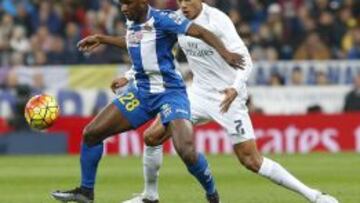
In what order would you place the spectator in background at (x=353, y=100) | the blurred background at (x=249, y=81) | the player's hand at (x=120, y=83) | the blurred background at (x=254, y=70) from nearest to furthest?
the player's hand at (x=120, y=83)
the blurred background at (x=249, y=81)
the blurred background at (x=254, y=70)
the spectator in background at (x=353, y=100)

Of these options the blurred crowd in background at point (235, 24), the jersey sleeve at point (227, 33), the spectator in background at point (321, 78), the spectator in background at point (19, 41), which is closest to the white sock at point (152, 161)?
the jersey sleeve at point (227, 33)

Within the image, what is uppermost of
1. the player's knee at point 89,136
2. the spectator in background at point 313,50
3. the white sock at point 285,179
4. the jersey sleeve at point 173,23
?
the jersey sleeve at point 173,23

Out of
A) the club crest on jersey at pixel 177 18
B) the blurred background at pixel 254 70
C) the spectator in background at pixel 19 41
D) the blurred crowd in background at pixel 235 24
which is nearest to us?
the club crest on jersey at pixel 177 18

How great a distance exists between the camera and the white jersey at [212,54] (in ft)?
38.3

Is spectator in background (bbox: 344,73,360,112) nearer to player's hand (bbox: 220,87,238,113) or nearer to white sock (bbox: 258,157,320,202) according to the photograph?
white sock (bbox: 258,157,320,202)

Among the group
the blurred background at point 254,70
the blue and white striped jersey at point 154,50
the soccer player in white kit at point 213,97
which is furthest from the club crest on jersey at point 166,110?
the blurred background at point 254,70

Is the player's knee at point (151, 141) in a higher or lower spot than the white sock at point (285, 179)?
higher

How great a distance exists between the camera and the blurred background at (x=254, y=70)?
21.7m

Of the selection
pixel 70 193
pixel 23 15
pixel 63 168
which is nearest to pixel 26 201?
pixel 70 193

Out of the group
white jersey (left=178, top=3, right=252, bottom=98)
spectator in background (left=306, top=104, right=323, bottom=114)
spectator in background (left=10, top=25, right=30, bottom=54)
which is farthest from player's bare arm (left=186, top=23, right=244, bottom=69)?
spectator in background (left=10, top=25, right=30, bottom=54)

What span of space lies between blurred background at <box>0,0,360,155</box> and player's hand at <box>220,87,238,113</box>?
1045 centimetres

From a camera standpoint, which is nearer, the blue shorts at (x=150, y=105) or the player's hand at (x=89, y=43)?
the blue shorts at (x=150, y=105)

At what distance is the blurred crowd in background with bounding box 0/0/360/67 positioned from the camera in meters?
23.7

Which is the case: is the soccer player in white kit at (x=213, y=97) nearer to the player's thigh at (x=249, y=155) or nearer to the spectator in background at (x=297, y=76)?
the player's thigh at (x=249, y=155)
